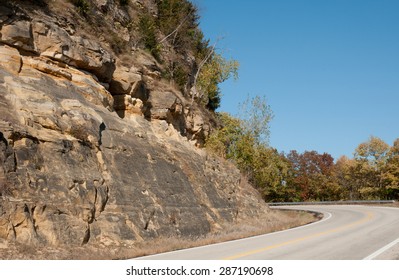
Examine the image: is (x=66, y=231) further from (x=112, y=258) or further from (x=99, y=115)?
(x=99, y=115)

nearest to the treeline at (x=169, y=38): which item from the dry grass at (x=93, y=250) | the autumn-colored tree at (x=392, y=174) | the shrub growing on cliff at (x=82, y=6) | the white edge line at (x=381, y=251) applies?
the shrub growing on cliff at (x=82, y=6)

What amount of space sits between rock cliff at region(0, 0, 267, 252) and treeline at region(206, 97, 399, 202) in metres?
9.30

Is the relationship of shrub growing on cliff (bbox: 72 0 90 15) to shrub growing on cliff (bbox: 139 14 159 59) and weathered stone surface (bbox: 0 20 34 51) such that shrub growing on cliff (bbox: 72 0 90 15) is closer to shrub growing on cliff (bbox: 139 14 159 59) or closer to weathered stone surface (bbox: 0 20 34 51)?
shrub growing on cliff (bbox: 139 14 159 59)

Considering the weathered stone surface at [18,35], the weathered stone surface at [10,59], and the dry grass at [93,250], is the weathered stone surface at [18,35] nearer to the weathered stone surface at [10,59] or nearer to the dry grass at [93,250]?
the weathered stone surface at [10,59]

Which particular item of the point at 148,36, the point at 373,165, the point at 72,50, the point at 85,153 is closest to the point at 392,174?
the point at 373,165

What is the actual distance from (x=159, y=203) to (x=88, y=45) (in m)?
9.01

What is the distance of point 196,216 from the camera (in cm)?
1842

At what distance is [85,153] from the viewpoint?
15211mm

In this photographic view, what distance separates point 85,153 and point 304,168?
243ft

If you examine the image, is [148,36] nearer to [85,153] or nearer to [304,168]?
A: [85,153]

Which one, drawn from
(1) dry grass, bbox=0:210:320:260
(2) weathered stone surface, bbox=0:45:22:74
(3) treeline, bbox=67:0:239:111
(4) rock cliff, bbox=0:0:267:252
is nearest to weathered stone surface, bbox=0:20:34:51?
(4) rock cliff, bbox=0:0:267:252

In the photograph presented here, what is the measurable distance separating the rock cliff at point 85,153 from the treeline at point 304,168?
9.30 metres

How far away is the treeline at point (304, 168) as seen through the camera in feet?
129

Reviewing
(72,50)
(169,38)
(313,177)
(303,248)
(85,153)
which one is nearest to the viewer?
(303,248)
